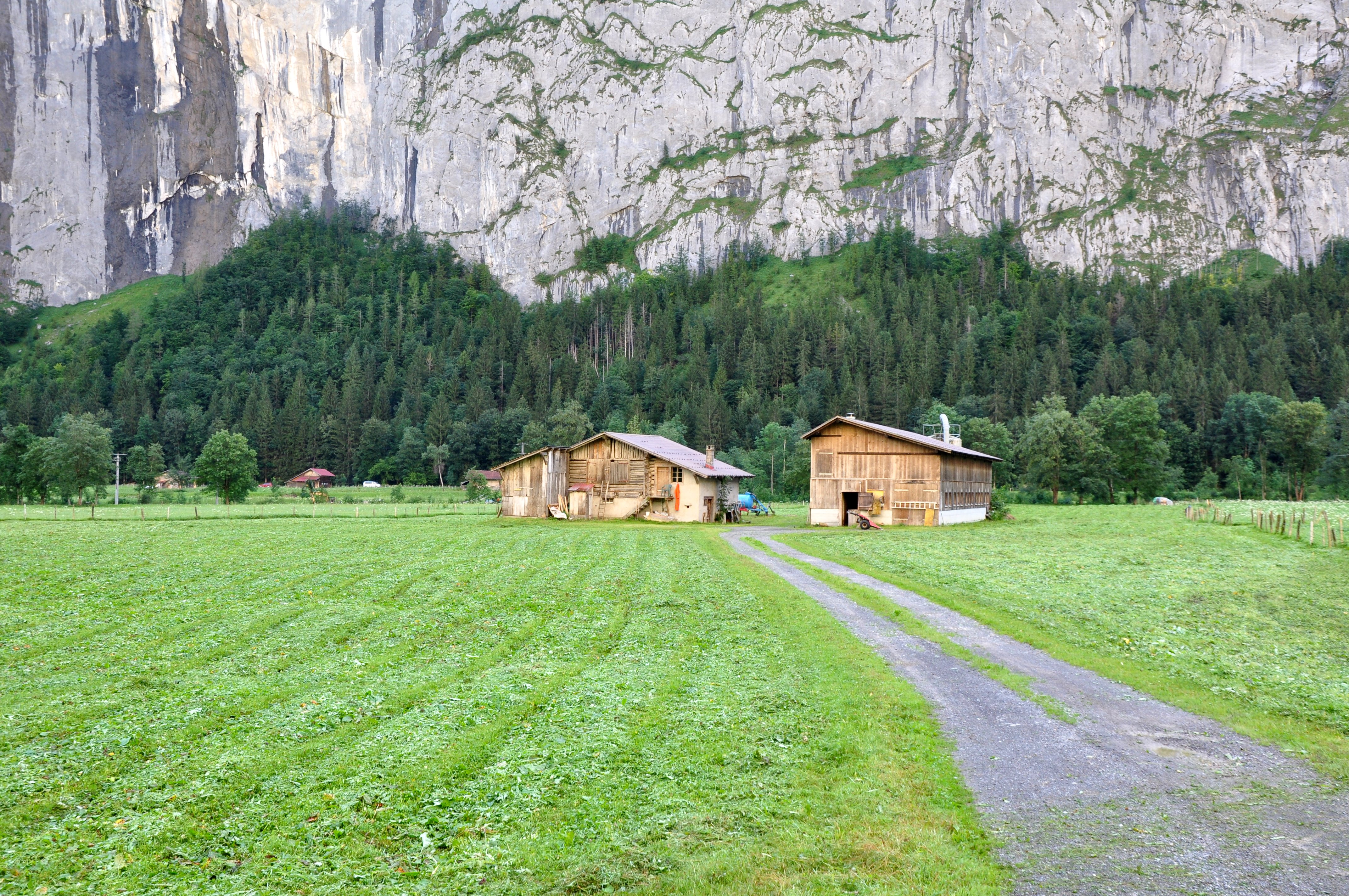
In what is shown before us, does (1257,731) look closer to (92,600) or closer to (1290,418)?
(92,600)

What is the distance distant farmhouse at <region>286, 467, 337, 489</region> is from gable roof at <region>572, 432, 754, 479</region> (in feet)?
282

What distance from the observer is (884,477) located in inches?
2336

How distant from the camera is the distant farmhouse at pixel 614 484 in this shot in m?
64.1

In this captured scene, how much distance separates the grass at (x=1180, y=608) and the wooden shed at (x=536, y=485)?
1051 inches

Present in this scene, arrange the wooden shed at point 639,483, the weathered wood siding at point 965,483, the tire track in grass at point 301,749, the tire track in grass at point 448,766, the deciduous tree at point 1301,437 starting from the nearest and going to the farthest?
the tire track in grass at point 448,766 < the tire track in grass at point 301,749 < the weathered wood siding at point 965,483 < the wooden shed at point 639,483 < the deciduous tree at point 1301,437

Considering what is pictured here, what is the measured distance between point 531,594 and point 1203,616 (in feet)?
58.4

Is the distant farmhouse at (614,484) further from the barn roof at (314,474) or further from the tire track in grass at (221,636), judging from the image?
the barn roof at (314,474)

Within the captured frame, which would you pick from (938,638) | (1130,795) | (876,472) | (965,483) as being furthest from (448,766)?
(965,483)

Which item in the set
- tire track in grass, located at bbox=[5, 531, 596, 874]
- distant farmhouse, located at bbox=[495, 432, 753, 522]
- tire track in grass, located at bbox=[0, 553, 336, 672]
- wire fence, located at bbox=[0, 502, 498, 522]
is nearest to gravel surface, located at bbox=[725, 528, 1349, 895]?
tire track in grass, located at bbox=[5, 531, 596, 874]

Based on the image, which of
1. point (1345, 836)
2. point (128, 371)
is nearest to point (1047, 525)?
point (1345, 836)

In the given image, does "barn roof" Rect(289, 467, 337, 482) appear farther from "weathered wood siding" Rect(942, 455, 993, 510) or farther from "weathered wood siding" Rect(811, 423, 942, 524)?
"weathered wood siding" Rect(942, 455, 993, 510)

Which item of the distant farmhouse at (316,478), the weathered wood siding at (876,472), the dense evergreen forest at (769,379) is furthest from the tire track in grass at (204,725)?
the distant farmhouse at (316,478)

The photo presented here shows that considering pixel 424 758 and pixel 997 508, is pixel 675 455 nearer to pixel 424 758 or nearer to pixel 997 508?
pixel 997 508

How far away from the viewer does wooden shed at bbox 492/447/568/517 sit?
65.7m
